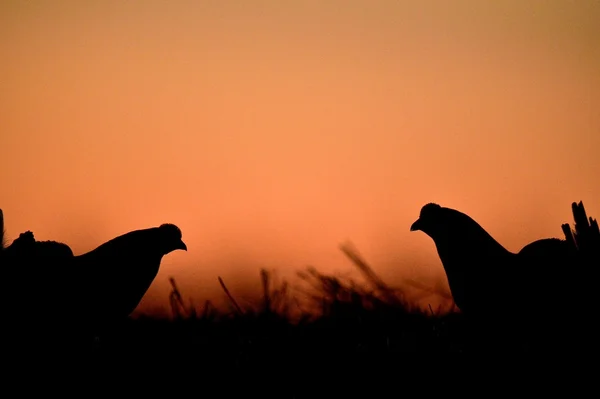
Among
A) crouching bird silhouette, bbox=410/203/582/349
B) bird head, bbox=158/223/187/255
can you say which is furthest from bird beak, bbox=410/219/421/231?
bird head, bbox=158/223/187/255

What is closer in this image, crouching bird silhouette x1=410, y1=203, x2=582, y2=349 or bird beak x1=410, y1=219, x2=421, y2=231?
crouching bird silhouette x1=410, y1=203, x2=582, y2=349

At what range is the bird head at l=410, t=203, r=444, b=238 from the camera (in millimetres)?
3418

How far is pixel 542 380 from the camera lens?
7.58 ft

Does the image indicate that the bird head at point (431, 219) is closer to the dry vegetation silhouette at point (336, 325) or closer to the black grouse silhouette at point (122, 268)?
the dry vegetation silhouette at point (336, 325)

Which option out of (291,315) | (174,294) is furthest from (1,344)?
(291,315)

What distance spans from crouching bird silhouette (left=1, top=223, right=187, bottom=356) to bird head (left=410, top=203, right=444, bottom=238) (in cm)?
160

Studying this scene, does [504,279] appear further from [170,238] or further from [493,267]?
[170,238]

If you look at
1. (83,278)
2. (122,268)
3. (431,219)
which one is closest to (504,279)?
(431,219)

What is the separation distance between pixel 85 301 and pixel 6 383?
2.14ft

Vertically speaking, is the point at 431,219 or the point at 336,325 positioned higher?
the point at 431,219

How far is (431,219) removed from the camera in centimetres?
343

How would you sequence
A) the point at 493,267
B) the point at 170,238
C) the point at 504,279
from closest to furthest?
the point at 504,279 < the point at 493,267 < the point at 170,238

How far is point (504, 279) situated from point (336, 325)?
3.58ft

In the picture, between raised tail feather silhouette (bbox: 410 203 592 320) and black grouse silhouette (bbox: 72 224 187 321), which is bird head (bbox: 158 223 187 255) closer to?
black grouse silhouette (bbox: 72 224 187 321)
